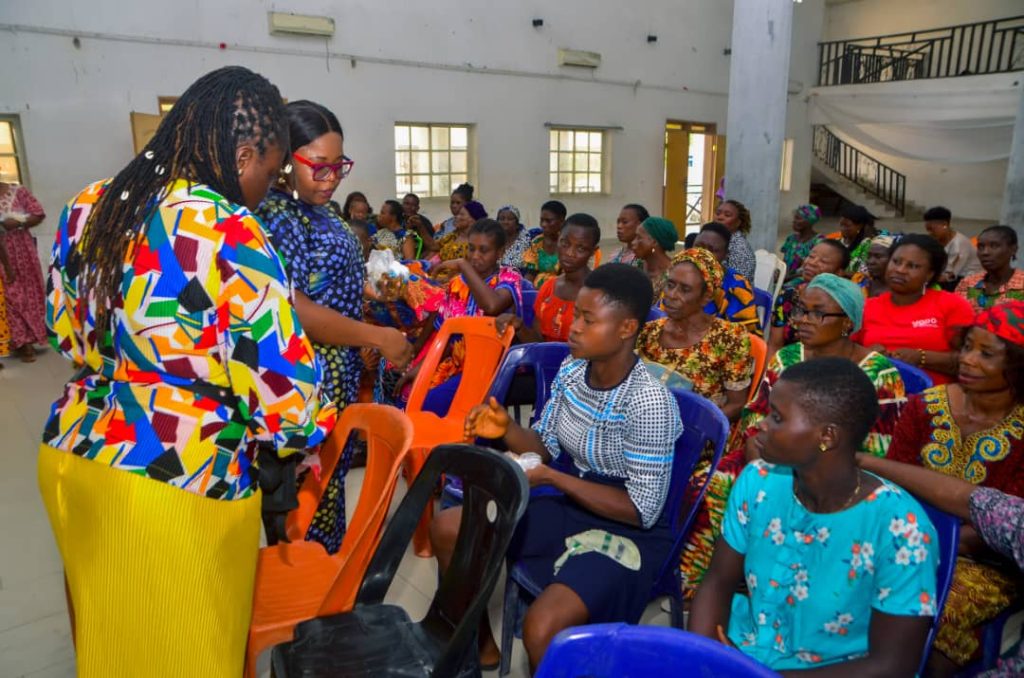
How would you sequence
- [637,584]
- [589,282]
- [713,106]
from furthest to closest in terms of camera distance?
1. [713,106]
2. [589,282]
3. [637,584]

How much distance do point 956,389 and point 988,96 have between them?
11.2 meters

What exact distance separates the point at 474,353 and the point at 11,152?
6.83 metres

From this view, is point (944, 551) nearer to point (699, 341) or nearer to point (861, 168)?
point (699, 341)

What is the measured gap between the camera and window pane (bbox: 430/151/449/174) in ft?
34.7

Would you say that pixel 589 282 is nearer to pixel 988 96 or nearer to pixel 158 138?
pixel 158 138

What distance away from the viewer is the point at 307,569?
1.94m

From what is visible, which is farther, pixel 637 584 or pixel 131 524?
pixel 637 584

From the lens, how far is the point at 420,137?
10438 millimetres

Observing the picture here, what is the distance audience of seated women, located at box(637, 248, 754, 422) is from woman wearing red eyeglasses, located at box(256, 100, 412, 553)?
129 cm

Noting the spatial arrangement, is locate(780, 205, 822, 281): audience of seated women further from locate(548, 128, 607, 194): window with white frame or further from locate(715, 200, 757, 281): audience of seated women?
locate(548, 128, 607, 194): window with white frame

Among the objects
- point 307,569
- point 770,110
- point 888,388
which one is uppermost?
point 770,110

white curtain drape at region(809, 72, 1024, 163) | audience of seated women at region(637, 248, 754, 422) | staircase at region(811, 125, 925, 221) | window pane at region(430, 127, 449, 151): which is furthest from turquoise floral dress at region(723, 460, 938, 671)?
staircase at region(811, 125, 925, 221)

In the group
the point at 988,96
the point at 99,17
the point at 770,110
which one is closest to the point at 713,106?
the point at 988,96

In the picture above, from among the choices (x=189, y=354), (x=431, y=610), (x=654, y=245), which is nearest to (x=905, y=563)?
(x=431, y=610)
